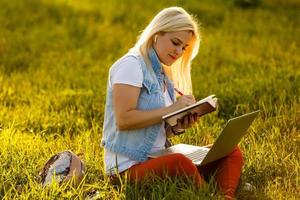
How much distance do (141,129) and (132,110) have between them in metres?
0.17

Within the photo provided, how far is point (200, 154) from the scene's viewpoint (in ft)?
16.6

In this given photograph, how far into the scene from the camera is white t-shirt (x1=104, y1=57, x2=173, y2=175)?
4.80m

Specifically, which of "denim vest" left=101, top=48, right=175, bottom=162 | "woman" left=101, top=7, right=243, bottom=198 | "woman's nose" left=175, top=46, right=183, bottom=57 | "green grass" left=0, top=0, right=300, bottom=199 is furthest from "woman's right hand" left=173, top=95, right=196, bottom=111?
"green grass" left=0, top=0, right=300, bottom=199

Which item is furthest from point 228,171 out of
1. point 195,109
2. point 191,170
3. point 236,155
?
point 195,109

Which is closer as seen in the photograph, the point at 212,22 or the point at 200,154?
the point at 200,154

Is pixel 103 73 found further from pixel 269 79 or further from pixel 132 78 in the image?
pixel 132 78

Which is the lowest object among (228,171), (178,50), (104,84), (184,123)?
(104,84)

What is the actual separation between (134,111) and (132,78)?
0.19 m

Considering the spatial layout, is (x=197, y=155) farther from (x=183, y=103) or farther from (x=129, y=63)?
(x=129, y=63)

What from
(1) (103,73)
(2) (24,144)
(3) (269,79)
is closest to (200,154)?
(2) (24,144)

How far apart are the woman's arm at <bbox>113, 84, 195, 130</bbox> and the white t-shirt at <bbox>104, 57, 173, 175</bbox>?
0.04 meters

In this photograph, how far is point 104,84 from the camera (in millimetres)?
8359

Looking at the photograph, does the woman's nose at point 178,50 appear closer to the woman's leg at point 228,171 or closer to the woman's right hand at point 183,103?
the woman's right hand at point 183,103

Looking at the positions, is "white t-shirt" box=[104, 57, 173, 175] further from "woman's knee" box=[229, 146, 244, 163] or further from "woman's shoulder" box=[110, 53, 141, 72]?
"woman's knee" box=[229, 146, 244, 163]
